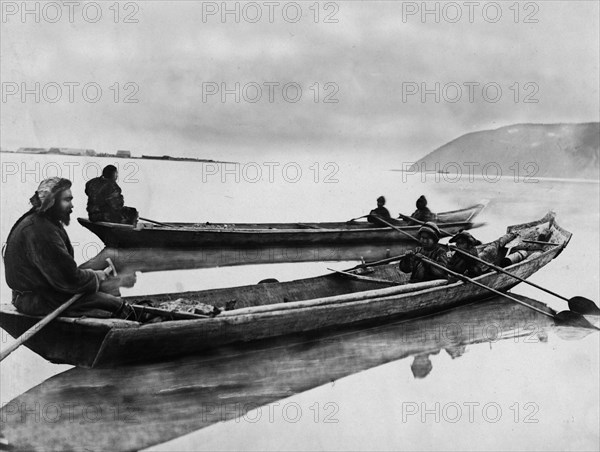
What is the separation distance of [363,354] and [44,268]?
181 centimetres

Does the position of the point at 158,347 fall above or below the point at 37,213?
below

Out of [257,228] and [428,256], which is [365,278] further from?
[257,228]

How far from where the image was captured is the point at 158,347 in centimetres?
295

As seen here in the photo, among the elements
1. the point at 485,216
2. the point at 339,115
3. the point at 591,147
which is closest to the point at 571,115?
the point at 591,147

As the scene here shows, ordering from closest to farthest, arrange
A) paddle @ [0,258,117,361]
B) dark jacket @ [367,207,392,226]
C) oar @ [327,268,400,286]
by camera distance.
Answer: paddle @ [0,258,117,361], oar @ [327,268,400,286], dark jacket @ [367,207,392,226]

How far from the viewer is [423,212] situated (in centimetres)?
421

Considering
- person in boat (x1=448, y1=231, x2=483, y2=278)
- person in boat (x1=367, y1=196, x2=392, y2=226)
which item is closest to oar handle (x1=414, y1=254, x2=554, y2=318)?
person in boat (x1=448, y1=231, x2=483, y2=278)

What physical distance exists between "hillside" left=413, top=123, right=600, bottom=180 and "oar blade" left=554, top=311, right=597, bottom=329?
0.92 m

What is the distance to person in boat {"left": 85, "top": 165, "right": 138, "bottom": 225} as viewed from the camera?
3.47m

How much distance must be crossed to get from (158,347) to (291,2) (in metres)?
2.20

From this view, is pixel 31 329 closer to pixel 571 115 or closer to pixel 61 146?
pixel 61 146

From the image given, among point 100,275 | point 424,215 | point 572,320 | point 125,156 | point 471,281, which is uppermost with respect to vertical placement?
point 125,156

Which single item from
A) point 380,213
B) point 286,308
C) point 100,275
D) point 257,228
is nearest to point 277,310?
point 286,308

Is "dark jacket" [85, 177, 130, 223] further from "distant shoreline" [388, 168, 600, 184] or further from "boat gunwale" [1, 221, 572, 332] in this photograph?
"distant shoreline" [388, 168, 600, 184]
